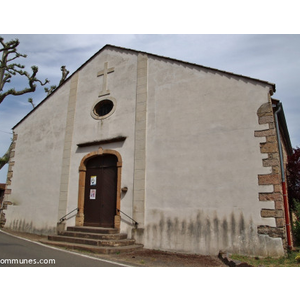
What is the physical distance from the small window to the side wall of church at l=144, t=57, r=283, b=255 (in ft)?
6.50

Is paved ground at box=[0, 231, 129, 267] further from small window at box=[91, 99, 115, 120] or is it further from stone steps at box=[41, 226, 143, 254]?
small window at box=[91, 99, 115, 120]

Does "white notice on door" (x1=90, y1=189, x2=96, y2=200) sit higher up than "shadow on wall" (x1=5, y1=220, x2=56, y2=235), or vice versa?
"white notice on door" (x1=90, y1=189, x2=96, y2=200)

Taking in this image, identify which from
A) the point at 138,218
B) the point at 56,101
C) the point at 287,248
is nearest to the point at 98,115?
the point at 56,101

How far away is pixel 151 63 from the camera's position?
10.3 meters

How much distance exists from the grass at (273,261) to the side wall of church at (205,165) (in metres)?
0.18

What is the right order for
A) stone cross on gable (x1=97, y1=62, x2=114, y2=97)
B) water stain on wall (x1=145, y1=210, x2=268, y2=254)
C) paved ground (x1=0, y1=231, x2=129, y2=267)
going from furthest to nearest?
1. stone cross on gable (x1=97, y1=62, x2=114, y2=97)
2. water stain on wall (x1=145, y1=210, x2=268, y2=254)
3. paved ground (x1=0, y1=231, x2=129, y2=267)

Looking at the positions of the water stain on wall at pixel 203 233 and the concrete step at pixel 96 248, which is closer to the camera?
the water stain on wall at pixel 203 233

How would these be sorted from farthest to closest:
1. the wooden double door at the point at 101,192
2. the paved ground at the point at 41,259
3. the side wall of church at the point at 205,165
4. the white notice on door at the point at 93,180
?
the white notice on door at the point at 93,180 < the wooden double door at the point at 101,192 < the side wall of church at the point at 205,165 < the paved ground at the point at 41,259

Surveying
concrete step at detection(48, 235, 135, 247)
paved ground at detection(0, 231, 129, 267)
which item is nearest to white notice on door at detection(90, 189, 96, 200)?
concrete step at detection(48, 235, 135, 247)

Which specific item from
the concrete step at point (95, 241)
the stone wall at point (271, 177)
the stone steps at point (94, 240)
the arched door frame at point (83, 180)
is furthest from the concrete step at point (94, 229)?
the stone wall at point (271, 177)

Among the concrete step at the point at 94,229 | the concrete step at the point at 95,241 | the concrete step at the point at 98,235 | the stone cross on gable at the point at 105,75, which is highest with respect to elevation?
the stone cross on gable at the point at 105,75

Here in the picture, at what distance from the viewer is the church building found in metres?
7.40

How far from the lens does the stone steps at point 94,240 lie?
25.2 feet

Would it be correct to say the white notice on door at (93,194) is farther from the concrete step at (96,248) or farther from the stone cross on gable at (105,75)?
the stone cross on gable at (105,75)
